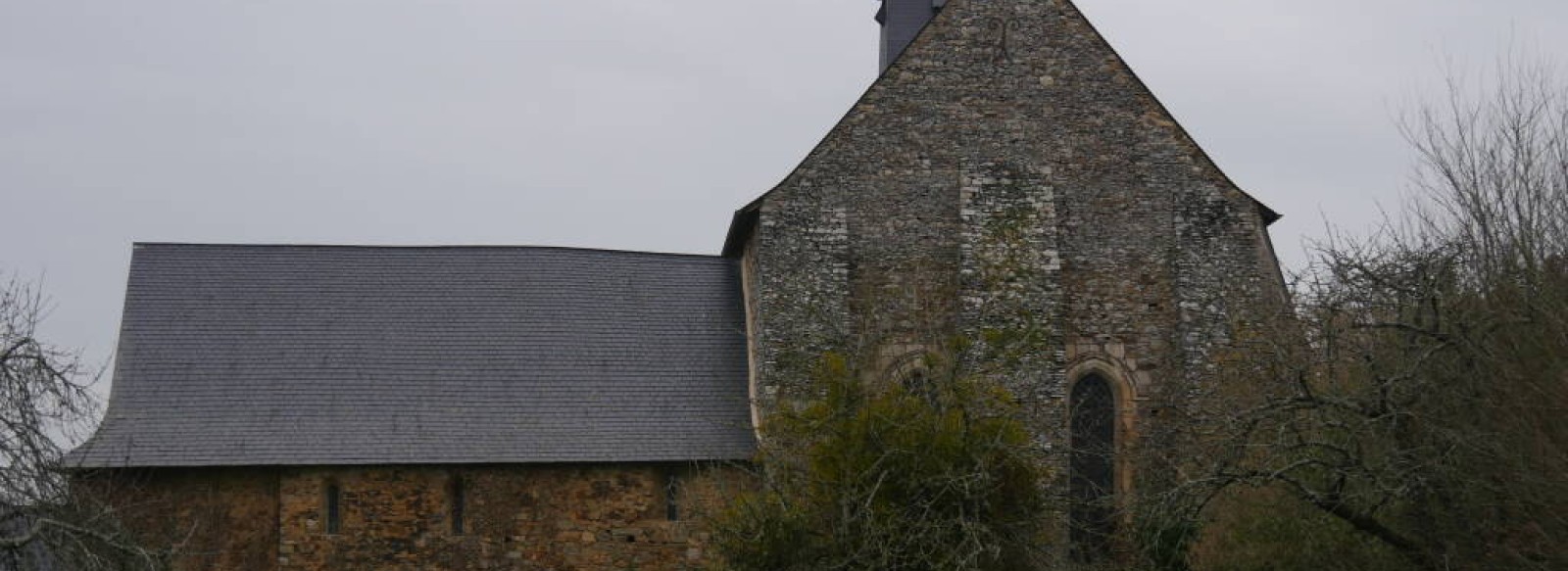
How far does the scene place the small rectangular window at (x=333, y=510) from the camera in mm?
19141

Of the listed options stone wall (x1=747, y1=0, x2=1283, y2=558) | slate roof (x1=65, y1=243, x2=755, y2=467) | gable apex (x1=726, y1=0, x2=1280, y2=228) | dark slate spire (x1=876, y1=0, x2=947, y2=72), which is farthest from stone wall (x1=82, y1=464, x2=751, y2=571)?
dark slate spire (x1=876, y1=0, x2=947, y2=72)

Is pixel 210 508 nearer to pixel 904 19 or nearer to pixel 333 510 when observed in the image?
pixel 333 510

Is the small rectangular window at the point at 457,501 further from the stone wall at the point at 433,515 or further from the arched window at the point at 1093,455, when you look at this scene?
the arched window at the point at 1093,455

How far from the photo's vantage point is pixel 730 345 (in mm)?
21453

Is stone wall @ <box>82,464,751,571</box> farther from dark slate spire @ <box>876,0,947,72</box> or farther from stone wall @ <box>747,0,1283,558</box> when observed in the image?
dark slate spire @ <box>876,0,947,72</box>

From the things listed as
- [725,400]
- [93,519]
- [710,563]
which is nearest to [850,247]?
[725,400]

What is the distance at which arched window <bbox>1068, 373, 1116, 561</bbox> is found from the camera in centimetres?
1956

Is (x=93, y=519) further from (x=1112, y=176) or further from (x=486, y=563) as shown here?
(x=1112, y=176)

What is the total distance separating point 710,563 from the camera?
15.9 metres

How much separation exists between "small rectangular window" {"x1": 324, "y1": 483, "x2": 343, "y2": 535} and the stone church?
1.7 inches

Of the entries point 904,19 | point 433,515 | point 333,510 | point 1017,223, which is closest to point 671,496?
point 433,515

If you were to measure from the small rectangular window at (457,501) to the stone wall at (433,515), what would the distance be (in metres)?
0.04

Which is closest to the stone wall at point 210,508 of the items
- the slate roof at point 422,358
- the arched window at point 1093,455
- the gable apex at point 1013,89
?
the slate roof at point 422,358

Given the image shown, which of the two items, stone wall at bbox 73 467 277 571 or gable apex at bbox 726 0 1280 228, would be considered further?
gable apex at bbox 726 0 1280 228
